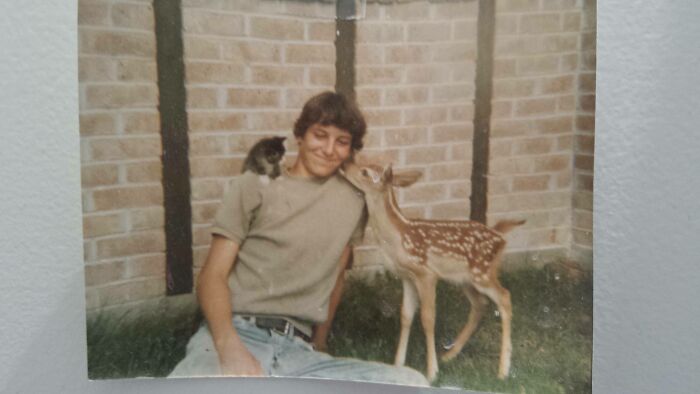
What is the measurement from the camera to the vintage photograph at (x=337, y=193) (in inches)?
45.8

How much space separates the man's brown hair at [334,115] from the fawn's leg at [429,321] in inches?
9.9

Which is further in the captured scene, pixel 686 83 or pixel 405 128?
pixel 405 128

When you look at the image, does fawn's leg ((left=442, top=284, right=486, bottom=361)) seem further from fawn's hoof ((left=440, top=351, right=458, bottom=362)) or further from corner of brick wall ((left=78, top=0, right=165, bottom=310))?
corner of brick wall ((left=78, top=0, right=165, bottom=310))

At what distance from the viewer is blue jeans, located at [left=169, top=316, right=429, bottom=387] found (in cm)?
126

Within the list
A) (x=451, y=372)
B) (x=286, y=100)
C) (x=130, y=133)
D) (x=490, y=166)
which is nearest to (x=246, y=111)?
(x=286, y=100)

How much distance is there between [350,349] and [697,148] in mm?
601

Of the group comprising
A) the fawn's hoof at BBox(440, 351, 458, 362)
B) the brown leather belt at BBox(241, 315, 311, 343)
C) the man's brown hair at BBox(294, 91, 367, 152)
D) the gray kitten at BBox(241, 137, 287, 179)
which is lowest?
the fawn's hoof at BBox(440, 351, 458, 362)

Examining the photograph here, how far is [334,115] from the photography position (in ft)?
4.03

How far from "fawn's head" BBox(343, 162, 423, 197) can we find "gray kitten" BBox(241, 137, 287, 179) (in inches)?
4.3

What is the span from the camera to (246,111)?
124 cm

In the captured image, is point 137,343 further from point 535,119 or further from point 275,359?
point 535,119

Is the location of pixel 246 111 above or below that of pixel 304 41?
below

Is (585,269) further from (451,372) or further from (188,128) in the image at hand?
(188,128)

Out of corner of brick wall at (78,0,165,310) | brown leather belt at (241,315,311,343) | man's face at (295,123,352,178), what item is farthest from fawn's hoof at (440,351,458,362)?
corner of brick wall at (78,0,165,310)
